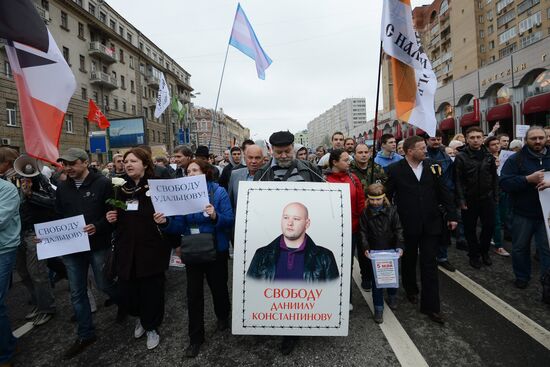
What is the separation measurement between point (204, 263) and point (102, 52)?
36.5 meters

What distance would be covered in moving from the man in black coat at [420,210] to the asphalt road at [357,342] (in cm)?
32

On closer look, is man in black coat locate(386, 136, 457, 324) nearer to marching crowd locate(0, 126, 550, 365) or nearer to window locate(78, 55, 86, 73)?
marching crowd locate(0, 126, 550, 365)

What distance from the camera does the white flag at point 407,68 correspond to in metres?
3.92

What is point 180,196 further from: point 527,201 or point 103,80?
point 103,80

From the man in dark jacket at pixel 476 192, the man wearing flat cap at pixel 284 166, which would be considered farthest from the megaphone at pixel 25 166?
the man in dark jacket at pixel 476 192

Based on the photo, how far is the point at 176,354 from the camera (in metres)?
2.84

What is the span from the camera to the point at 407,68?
4.09 m

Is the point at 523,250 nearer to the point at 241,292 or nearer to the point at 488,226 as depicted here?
the point at 488,226

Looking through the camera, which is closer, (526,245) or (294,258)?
(294,258)

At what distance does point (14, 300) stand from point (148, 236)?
2890 millimetres

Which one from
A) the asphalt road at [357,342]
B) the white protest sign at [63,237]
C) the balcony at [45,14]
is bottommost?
the asphalt road at [357,342]

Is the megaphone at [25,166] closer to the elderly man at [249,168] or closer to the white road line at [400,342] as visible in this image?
the elderly man at [249,168]

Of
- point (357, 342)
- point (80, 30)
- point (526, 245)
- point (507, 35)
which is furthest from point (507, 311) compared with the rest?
point (507, 35)

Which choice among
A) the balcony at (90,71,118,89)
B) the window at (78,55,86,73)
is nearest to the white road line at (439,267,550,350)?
the window at (78,55,86,73)
